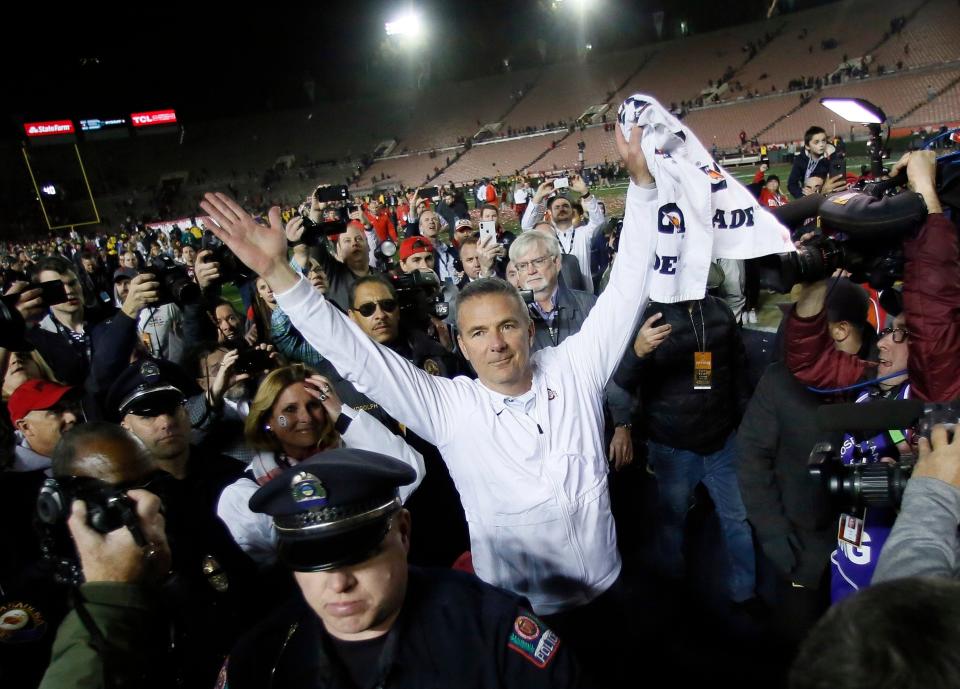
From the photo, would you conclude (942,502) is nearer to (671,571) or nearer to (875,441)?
(875,441)

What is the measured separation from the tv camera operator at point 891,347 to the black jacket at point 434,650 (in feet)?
2.55

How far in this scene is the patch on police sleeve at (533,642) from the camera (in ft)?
4.21

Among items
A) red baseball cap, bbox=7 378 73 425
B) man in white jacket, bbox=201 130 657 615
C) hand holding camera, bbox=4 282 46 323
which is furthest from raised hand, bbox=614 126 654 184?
hand holding camera, bbox=4 282 46 323

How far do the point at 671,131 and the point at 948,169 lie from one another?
858 mm

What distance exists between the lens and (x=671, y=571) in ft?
11.3

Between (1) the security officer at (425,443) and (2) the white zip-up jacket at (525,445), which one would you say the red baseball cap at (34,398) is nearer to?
(1) the security officer at (425,443)

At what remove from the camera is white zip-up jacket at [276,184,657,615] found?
199 cm

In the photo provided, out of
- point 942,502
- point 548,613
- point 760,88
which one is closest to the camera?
point 942,502

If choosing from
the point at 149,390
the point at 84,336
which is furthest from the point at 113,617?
the point at 84,336

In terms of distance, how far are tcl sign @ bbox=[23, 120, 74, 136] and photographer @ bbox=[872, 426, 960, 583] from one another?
3329 cm

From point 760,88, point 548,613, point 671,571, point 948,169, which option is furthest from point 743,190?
point 760,88

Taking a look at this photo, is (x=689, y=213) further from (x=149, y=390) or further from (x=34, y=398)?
(x=34, y=398)

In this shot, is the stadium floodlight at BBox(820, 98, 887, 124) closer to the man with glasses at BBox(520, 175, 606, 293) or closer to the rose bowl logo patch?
the man with glasses at BBox(520, 175, 606, 293)

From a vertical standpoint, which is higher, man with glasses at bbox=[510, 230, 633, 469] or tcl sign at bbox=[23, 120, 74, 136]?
tcl sign at bbox=[23, 120, 74, 136]
